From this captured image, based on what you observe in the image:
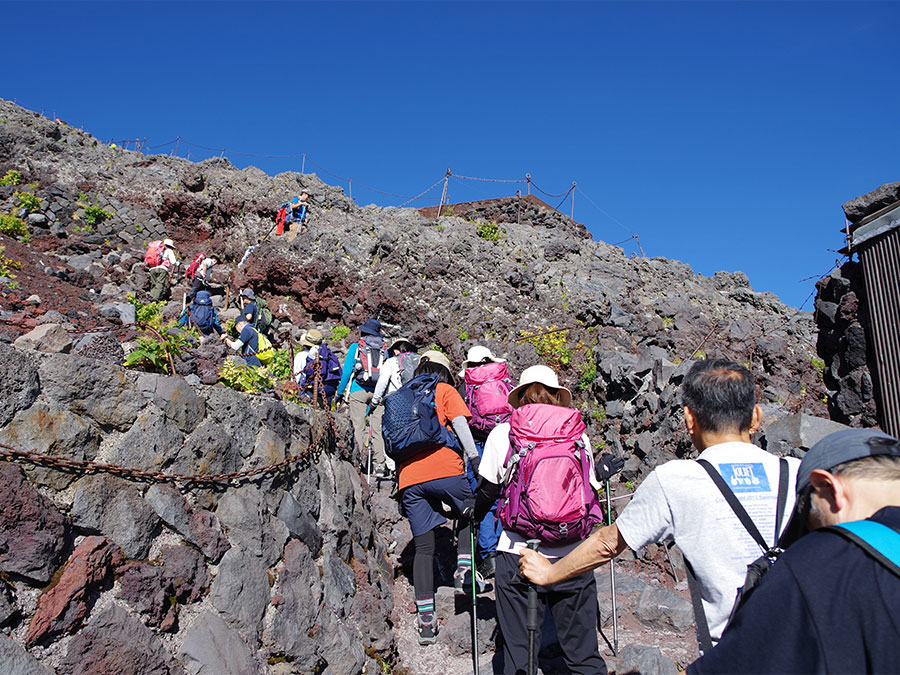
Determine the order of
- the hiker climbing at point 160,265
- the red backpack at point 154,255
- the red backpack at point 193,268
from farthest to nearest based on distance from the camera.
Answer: the red backpack at point 193,268, the red backpack at point 154,255, the hiker climbing at point 160,265

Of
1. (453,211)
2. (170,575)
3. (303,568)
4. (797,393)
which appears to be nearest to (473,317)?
(797,393)

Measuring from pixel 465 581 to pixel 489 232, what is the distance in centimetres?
1149

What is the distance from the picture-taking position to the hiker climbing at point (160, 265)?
13.8 meters

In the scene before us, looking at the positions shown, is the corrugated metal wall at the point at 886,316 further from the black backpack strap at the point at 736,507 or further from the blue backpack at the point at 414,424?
the black backpack strap at the point at 736,507

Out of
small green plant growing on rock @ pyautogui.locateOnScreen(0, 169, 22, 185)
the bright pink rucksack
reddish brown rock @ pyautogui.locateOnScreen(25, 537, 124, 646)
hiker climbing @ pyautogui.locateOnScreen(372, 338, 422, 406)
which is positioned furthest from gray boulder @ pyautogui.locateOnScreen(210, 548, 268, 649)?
small green plant growing on rock @ pyautogui.locateOnScreen(0, 169, 22, 185)

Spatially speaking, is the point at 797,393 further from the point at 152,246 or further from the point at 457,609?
the point at 152,246

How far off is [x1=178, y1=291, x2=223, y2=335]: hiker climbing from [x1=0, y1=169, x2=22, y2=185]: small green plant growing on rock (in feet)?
22.8

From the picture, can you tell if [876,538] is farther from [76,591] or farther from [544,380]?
[76,591]

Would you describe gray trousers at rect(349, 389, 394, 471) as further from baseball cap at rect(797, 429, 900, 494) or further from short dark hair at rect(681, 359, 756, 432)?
baseball cap at rect(797, 429, 900, 494)

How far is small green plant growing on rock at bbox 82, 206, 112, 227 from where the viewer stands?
15297mm

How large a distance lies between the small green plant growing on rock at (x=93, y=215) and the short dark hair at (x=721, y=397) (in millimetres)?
16620

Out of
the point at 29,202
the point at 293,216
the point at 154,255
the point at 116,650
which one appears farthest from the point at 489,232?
the point at 116,650

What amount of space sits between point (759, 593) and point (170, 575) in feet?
11.0

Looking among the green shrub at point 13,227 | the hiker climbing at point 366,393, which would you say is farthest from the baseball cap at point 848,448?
the green shrub at point 13,227
